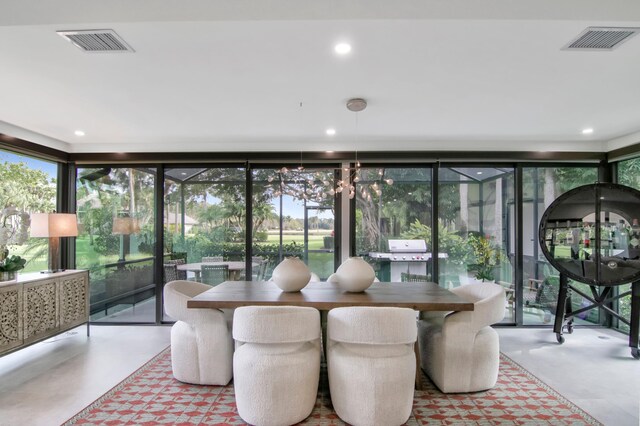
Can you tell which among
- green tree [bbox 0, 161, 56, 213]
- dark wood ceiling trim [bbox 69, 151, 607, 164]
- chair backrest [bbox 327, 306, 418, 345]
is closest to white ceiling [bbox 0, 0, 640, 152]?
dark wood ceiling trim [bbox 69, 151, 607, 164]

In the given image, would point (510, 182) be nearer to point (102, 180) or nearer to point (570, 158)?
point (570, 158)

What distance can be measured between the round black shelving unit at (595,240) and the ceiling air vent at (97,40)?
4805 mm

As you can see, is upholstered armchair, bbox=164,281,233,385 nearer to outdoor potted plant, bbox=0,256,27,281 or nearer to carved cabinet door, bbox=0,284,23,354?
carved cabinet door, bbox=0,284,23,354

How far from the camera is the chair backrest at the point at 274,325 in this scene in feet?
7.78

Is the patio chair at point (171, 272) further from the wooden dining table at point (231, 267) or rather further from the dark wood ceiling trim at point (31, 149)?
the dark wood ceiling trim at point (31, 149)

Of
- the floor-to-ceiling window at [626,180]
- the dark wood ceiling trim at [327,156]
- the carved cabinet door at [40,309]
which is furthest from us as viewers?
the dark wood ceiling trim at [327,156]

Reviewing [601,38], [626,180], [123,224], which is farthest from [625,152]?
[123,224]

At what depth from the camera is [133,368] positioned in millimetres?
3420

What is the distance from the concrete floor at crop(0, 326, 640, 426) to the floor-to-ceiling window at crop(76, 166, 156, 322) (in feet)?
1.30

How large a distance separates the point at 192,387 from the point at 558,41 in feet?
12.1

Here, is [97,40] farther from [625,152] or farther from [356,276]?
[625,152]

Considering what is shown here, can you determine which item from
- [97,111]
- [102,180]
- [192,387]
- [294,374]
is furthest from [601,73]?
[102,180]

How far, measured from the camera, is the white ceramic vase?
314 centimetres

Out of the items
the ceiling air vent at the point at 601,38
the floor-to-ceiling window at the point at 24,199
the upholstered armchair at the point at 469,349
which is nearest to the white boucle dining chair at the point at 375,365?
the upholstered armchair at the point at 469,349
